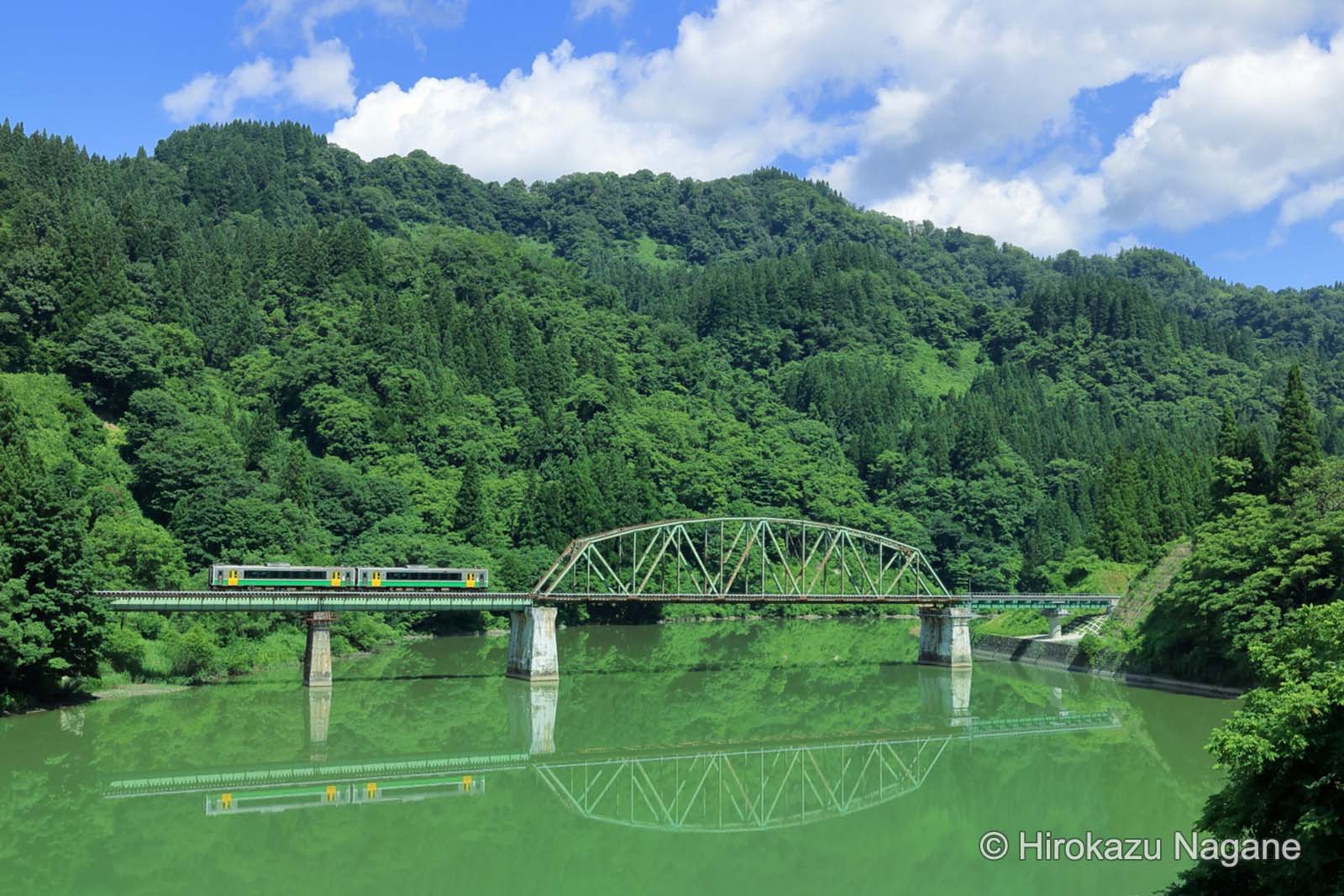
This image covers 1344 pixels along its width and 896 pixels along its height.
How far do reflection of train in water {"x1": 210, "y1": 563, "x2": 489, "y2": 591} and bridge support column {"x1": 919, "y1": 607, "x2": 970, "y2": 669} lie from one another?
A: 25.8 m

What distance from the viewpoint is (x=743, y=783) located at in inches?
1474

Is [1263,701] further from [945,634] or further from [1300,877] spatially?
[945,634]

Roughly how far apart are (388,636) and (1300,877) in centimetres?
6034

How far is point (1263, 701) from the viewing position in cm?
1838

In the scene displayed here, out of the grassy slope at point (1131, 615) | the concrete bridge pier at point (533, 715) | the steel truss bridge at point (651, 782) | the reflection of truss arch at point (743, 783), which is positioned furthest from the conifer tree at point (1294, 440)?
the concrete bridge pier at point (533, 715)

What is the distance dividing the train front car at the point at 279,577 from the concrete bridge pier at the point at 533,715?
363 inches

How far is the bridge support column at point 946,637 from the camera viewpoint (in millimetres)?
67812

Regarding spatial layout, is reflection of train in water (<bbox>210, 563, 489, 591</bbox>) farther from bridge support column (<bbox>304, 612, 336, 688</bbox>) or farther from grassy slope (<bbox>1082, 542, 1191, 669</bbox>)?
grassy slope (<bbox>1082, 542, 1191, 669</bbox>)

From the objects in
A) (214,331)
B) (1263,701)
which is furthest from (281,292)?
(1263,701)

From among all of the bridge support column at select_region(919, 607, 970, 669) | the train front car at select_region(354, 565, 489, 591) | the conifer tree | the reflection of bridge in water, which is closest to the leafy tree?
the reflection of bridge in water

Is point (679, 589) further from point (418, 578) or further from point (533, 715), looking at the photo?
point (533, 715)

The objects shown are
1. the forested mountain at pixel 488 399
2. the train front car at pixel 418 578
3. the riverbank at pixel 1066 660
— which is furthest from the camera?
the forested mountain at pixel 488 399

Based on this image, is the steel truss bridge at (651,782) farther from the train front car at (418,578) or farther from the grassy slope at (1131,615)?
the grassy slope at (1131,615)

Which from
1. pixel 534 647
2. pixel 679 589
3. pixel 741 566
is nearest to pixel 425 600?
pixel 534 647
